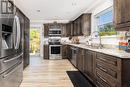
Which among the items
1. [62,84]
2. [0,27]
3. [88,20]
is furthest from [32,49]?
[0,27]

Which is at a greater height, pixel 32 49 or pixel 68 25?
pixel 68 25

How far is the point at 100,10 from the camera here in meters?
5.71

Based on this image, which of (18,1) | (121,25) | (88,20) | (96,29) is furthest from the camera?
(88,20)

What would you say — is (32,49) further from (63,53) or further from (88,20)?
(88,20)

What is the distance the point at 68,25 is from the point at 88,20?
329cm

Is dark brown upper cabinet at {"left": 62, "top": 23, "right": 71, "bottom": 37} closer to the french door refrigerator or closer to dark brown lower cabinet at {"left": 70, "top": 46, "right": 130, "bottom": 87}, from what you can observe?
dark brown lower cabinet at {"left": 70, "top": 46, "right": 130, "bottom": 87}

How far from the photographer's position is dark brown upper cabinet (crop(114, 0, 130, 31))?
2.75 meters

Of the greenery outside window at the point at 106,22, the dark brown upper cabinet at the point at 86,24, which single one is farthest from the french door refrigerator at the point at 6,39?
the dark brown upper cabinet at the point at 86,24

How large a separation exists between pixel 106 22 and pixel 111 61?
3.03 m

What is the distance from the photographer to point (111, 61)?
2777mm

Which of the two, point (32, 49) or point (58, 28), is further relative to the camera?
point (32, 49)

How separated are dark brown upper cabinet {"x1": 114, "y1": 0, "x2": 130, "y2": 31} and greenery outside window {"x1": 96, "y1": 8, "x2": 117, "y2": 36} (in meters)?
1.34

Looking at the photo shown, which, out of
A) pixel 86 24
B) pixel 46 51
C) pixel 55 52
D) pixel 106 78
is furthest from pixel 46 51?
pixel 106 78

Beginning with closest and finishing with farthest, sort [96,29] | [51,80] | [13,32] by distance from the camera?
[13,32]
[51,80]
[96,29]
